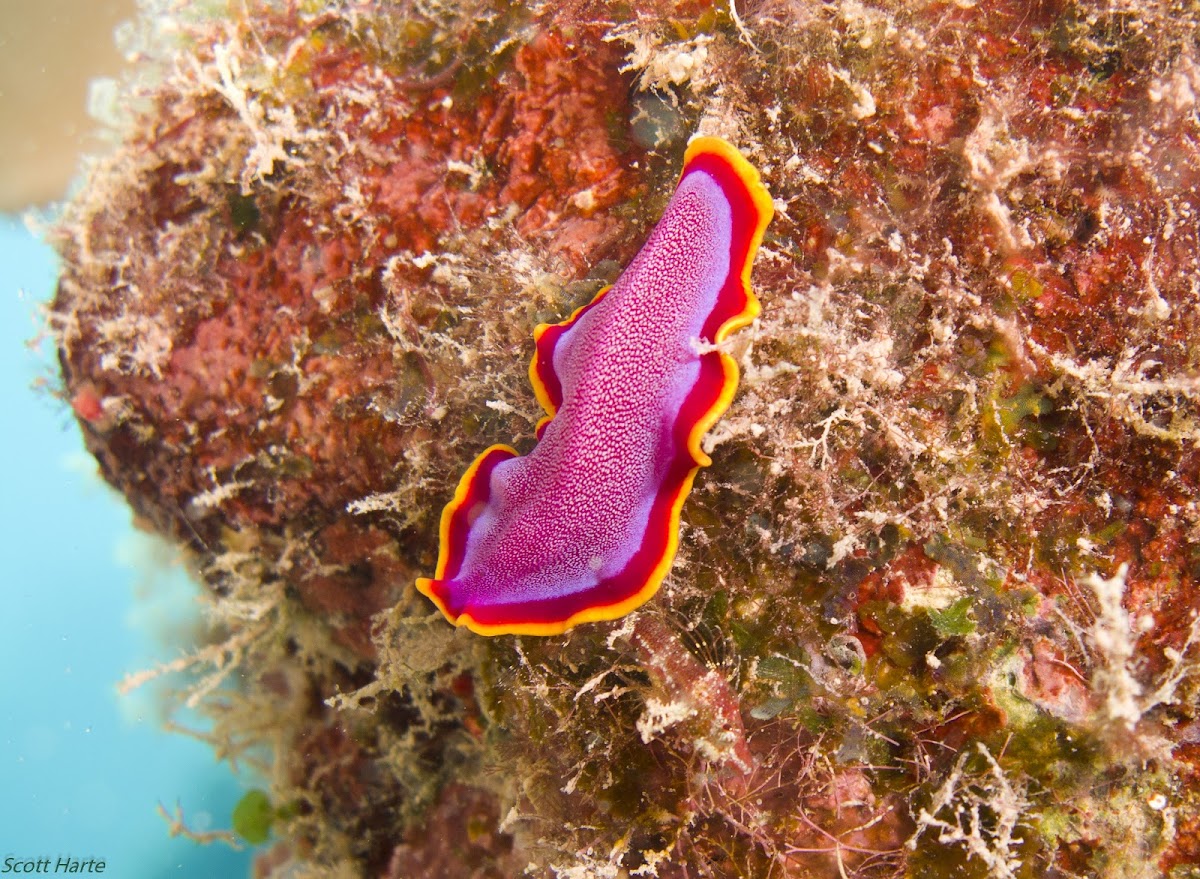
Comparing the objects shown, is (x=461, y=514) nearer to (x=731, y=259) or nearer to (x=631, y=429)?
(x=631, y=429)

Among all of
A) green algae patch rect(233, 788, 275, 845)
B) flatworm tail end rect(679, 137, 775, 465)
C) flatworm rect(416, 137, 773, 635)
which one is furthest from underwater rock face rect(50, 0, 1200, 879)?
green algae patch rect(233, 788, 275, 845)

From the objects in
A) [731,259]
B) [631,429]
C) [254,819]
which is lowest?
[254,819]

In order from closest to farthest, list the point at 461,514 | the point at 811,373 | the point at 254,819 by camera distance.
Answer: the point at 811,373 < the point at 461,514 < the point at 254,819

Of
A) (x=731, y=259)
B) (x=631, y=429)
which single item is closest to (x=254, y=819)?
(x=631, y=429)

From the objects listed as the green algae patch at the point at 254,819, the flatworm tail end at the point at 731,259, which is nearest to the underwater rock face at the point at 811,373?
the flatworm tail end at the point at 731,259

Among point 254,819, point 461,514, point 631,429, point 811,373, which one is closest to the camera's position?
point 631,429

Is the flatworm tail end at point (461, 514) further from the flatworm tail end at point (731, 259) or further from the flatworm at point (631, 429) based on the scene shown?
the flatworm tail end at point (731, 259)

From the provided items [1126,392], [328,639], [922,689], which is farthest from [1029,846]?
[328,639]
